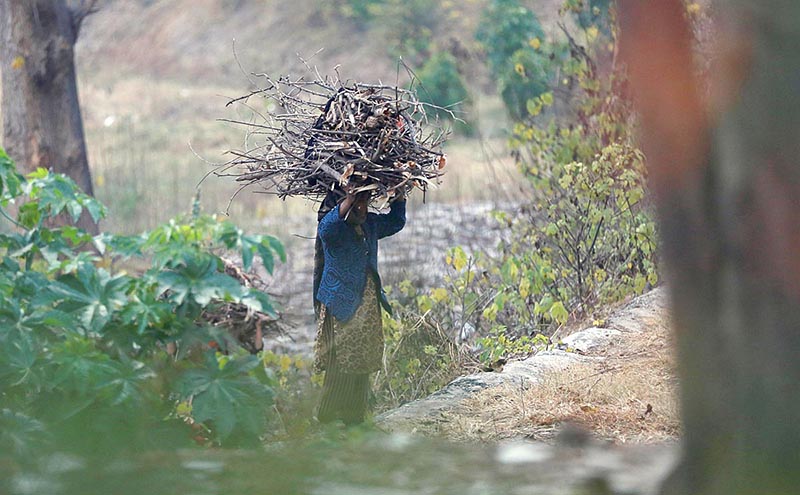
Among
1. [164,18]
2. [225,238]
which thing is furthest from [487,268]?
[164,18]

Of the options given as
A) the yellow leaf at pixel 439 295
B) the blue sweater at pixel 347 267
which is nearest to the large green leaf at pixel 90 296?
the blue sweater at pixel 347 267

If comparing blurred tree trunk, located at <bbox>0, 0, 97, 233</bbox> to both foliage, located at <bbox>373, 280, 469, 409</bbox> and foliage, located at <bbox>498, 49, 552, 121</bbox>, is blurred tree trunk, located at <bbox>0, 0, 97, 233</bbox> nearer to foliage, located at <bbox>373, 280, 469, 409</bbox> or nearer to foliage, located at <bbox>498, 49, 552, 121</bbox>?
foliage, located at <bbox>373, 280, 469, 409</bbox>

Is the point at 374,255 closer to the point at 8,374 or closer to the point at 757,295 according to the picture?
the point at 8,374

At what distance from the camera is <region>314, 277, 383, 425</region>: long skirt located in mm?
5988

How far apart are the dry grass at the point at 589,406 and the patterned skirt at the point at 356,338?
2.19 ft

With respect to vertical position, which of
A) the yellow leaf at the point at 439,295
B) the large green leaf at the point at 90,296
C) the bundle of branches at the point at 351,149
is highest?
the bundle of branches at the point at 351,149

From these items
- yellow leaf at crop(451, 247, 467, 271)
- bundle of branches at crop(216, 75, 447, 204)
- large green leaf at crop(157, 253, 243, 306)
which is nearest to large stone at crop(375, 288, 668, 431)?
yellow leaf at crop(451, 247, 467, 271)

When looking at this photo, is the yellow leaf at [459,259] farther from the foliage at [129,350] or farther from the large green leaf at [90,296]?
the large green leaf at [90,296]

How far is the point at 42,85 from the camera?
34.2 ft

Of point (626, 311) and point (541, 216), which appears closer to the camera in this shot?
point (626, 311)

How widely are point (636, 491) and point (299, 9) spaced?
Answer: 1542 inches

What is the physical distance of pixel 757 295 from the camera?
2.13 meters

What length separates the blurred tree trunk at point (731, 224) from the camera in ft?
6.86

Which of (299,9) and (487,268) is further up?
(299,9)
